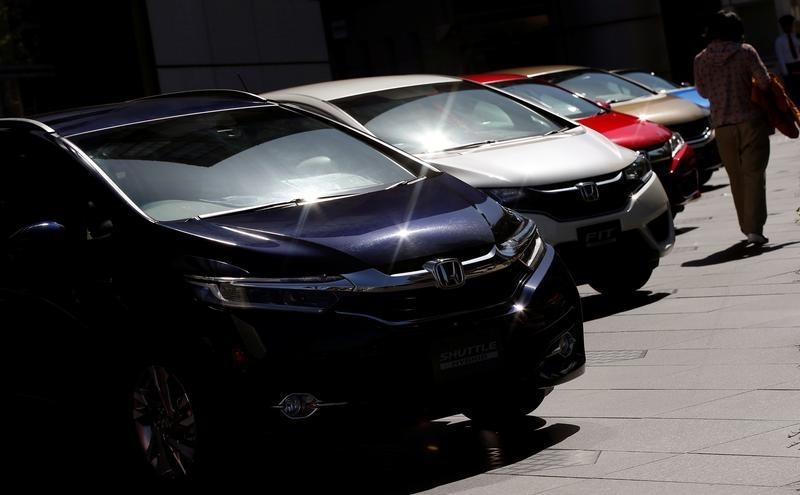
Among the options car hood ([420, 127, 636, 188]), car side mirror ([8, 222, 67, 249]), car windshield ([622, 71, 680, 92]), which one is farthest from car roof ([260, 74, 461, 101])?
car windshield ([622, 71, 680, 92])

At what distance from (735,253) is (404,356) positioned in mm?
5892

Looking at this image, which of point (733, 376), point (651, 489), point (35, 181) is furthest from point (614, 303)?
point (651, 489)

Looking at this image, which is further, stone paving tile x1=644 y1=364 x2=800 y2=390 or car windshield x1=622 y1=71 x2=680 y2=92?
car windshield x1=622 y1=71 x2=680 y2=92

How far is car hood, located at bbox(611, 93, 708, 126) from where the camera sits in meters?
15.1

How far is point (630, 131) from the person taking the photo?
11.9 m

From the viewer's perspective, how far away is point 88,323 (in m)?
6.02

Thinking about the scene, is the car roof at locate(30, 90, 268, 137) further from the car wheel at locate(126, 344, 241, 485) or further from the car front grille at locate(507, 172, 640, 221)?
the car front grille at locate(507, 172, 640, 221)

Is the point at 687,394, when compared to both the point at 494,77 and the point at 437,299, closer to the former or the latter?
the point at 437,299

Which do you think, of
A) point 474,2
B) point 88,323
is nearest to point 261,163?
point 88,323

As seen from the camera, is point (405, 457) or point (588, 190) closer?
point (405, 457)

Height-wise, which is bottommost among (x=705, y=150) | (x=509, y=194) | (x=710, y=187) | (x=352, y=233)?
(x=710, y=187)

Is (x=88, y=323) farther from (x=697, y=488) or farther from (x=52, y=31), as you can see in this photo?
(x=52, y=31)

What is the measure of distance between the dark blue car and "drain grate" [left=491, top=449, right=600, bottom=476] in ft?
0.93

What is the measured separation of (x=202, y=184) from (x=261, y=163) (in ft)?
1.28
